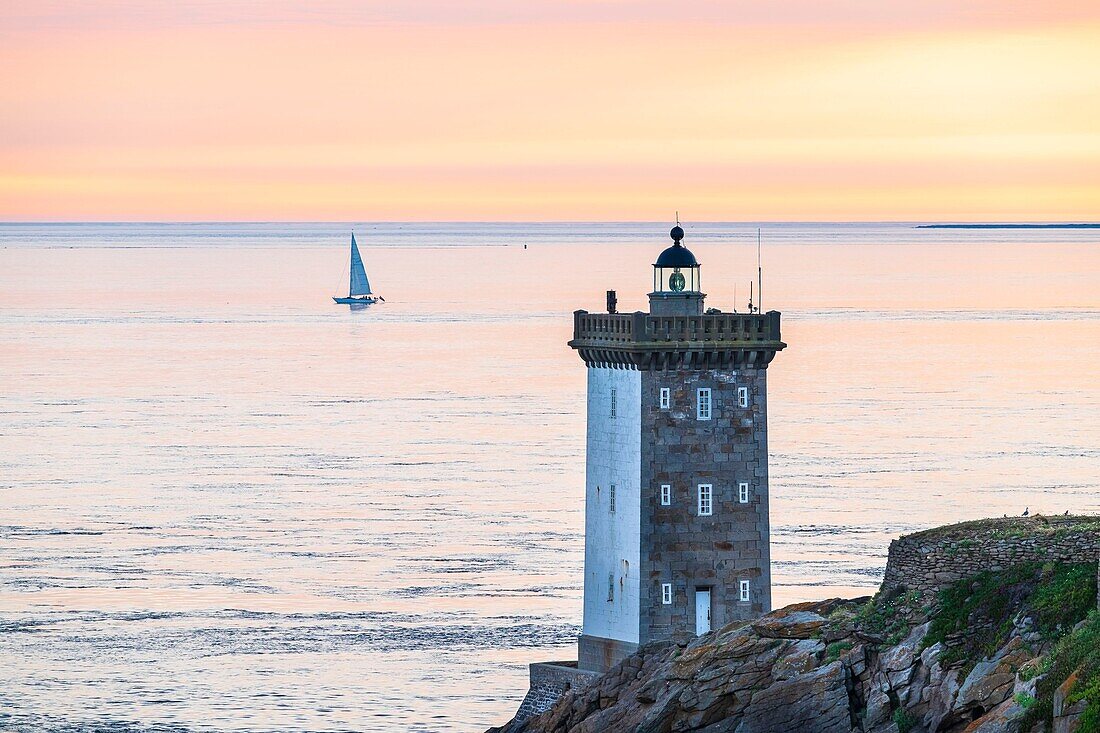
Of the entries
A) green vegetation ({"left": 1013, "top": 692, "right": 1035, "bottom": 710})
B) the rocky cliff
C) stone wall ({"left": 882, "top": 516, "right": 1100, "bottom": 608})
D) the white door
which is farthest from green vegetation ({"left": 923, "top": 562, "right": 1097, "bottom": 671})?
the white door

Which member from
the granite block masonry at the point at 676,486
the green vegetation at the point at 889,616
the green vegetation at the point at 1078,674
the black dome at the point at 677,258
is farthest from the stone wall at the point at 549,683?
the green vegetation at the point at 1078,674

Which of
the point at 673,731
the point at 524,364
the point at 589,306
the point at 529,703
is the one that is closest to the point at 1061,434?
the point at 524,364

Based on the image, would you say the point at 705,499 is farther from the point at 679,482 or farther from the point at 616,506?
the point at 616,506

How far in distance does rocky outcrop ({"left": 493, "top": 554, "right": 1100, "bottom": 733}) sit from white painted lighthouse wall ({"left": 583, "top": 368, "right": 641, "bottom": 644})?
4.37 m

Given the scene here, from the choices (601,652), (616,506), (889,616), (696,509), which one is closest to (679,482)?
(696,509)

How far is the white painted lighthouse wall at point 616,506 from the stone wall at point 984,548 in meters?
7.79

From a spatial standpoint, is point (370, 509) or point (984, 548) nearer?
point (984, 548)

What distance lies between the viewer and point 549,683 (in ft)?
157

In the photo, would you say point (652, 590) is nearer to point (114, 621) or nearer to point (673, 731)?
point (673, 731)

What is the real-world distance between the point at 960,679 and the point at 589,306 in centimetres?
16379

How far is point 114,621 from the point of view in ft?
226

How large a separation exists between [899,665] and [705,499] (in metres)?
9.79

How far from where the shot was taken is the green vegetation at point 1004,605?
117 feet

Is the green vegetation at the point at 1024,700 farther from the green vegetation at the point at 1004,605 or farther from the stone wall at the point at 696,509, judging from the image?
the stone wall at the point at 696,509
